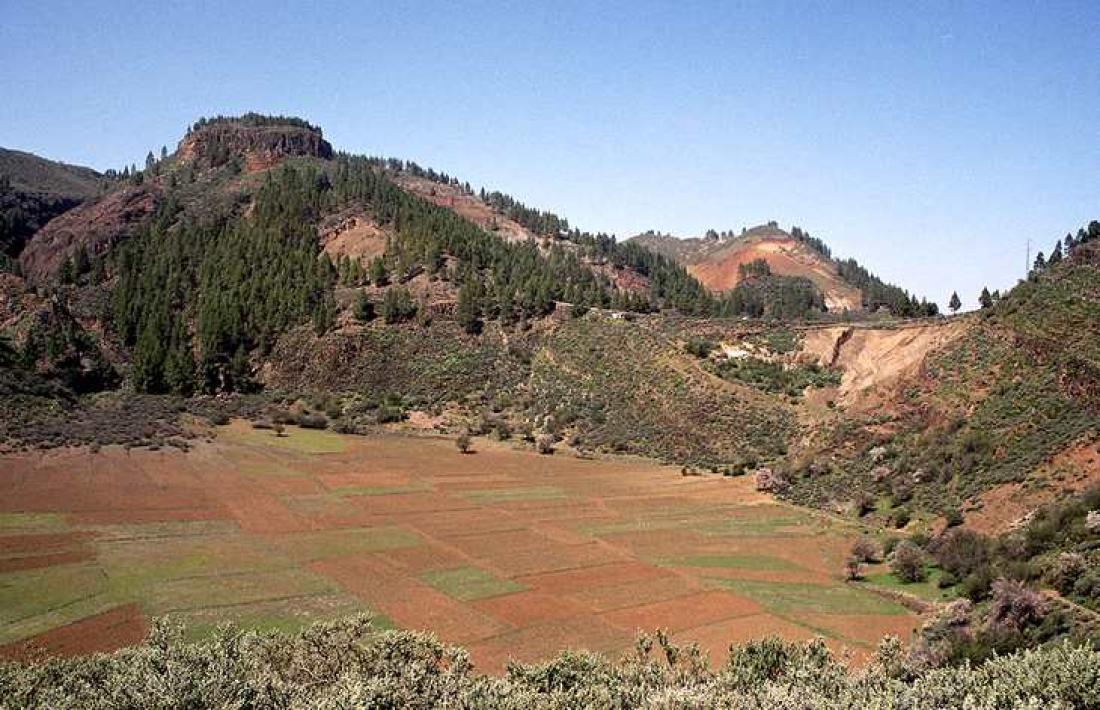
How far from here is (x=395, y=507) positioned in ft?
187

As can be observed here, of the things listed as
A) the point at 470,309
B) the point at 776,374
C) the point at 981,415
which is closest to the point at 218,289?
the point at 470,309

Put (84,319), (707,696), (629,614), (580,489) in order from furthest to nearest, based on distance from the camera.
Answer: (84,319), (580,489), (629,614), (707,696)

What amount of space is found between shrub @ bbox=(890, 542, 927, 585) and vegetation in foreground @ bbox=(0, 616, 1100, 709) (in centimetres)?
1882

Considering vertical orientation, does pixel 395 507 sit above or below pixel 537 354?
below

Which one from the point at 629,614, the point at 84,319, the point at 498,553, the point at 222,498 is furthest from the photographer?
the point at 84,319

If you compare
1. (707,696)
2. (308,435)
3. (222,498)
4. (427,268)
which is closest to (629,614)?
(707,696)

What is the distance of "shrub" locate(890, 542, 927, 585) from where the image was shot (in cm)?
4209

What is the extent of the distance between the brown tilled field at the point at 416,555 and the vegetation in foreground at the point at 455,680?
7364 mm

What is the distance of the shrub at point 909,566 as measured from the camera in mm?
42094

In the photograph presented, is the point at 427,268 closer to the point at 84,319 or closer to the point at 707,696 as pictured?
the point at 84,319

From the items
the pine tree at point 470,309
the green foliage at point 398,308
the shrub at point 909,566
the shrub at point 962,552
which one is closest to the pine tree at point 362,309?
the green foliage at point 398,308

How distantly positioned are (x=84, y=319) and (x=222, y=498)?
326 feet

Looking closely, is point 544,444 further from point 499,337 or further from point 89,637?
point 89,637

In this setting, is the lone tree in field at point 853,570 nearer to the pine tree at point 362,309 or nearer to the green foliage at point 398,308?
the green foliage at point 398,308
